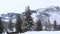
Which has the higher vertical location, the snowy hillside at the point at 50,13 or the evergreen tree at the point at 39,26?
the snowy hillside at the point at 50,13

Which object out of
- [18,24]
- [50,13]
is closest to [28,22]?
[18,24]

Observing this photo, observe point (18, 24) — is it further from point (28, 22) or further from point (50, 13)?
point (50, 13)

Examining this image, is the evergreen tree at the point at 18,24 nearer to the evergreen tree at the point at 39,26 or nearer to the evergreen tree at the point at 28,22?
the evergreen tree at the point at 28,22

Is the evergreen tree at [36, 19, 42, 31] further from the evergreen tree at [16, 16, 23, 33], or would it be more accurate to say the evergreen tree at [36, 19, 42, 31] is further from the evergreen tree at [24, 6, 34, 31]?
the evergreen tree at [16, 16, 23, 33]

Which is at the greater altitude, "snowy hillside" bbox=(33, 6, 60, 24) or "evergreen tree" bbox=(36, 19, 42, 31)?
"snowy hillside" bbox=(33, 6, 60, 24)

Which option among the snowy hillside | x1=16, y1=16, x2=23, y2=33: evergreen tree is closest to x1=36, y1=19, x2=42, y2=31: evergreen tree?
the snowy hillside

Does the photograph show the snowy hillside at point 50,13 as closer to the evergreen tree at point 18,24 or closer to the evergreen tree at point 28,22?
the evergreen tree at point 28,22

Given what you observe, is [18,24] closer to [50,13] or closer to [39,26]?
[39,26]

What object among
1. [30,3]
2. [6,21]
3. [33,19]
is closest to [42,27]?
[33,19]

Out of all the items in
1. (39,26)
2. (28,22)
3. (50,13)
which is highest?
(50,13)

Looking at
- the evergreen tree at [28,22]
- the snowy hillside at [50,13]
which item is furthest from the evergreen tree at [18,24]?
Answer: the snowy hillside at [50,13]

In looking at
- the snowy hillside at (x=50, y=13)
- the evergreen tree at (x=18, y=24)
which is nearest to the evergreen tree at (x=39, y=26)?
the snowy hillside at (x=50, y=13)

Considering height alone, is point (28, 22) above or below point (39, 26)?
above

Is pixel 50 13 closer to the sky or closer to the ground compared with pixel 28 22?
closer to the sky
